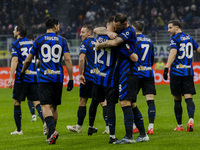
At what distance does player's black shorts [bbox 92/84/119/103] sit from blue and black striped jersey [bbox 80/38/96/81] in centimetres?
123

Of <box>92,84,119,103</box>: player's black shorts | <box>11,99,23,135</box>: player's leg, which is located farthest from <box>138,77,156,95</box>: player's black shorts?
<box>11,99,23,135</box>: player's leg

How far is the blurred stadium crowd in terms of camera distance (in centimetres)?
3041

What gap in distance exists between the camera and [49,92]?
23.4 feet

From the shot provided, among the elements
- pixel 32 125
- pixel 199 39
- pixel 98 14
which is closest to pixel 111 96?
pixel 32 125

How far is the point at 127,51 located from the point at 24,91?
9.31ft

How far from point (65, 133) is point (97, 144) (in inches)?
72.3

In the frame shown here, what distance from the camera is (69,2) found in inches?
1305

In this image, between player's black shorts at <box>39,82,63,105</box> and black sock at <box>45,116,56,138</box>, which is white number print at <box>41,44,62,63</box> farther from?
black sock at <box>45,116,56,138</box>

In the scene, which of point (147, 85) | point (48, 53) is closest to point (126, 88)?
point (48, 53)

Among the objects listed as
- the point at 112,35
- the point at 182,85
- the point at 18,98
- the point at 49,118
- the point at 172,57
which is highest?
the point at 112,35

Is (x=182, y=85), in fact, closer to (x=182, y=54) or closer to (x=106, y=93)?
(x=182, y=54)

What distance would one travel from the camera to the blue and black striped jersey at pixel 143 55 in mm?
8359

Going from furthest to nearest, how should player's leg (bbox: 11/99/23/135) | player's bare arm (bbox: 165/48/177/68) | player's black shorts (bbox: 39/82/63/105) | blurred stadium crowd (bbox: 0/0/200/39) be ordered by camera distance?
blurred stadium crowd (bbox: 0/0/200/39)
player's leg (bbox: 11/99/23/135)
player's bare arm (bbox: 165/48/177/68)
player's black shorts (bbox: 39/82/63/105)

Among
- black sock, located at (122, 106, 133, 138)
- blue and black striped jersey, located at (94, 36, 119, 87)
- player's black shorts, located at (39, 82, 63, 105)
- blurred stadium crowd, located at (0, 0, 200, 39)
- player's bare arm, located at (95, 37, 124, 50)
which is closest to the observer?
player's bare arm, located at (95, 37, 124, 50)
